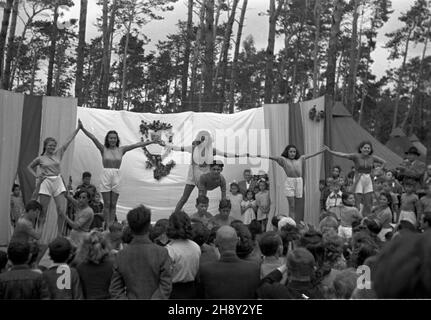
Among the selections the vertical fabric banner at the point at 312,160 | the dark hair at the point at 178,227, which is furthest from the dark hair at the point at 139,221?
the vertical fabric banner at the point at 312,160

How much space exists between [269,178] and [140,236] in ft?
24.1

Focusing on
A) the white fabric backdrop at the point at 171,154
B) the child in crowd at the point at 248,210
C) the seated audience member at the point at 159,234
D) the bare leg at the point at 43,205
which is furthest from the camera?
the white fabric backdrop at the point at 171,154

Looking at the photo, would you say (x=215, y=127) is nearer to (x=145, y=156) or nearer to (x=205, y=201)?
(x=145, y=156)

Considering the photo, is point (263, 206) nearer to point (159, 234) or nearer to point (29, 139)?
point (29, 139)

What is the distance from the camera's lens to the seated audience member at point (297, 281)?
122 inches

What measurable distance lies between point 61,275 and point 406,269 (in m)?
2.60

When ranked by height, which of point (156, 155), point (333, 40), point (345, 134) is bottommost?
point (156, 155)

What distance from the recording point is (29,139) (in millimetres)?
9609

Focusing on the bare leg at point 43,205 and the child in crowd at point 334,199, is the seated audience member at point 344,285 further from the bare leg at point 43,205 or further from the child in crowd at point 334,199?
the bare leg at point 43,205

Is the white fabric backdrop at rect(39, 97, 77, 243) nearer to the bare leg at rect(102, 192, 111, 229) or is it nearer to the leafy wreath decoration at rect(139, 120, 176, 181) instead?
the bare leg at rect(102, 192, 111, 229)

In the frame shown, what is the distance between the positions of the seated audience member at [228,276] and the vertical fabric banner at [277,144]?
22.5 feet

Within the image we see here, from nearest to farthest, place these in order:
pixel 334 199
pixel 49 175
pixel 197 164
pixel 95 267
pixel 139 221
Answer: pixel 139 221
pixel 95 267
pixel 49 175
pixel 334 199
pixel 197 164

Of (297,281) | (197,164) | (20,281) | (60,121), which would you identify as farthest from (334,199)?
(20,281)

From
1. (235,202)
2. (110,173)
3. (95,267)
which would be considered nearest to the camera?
(95,267)
